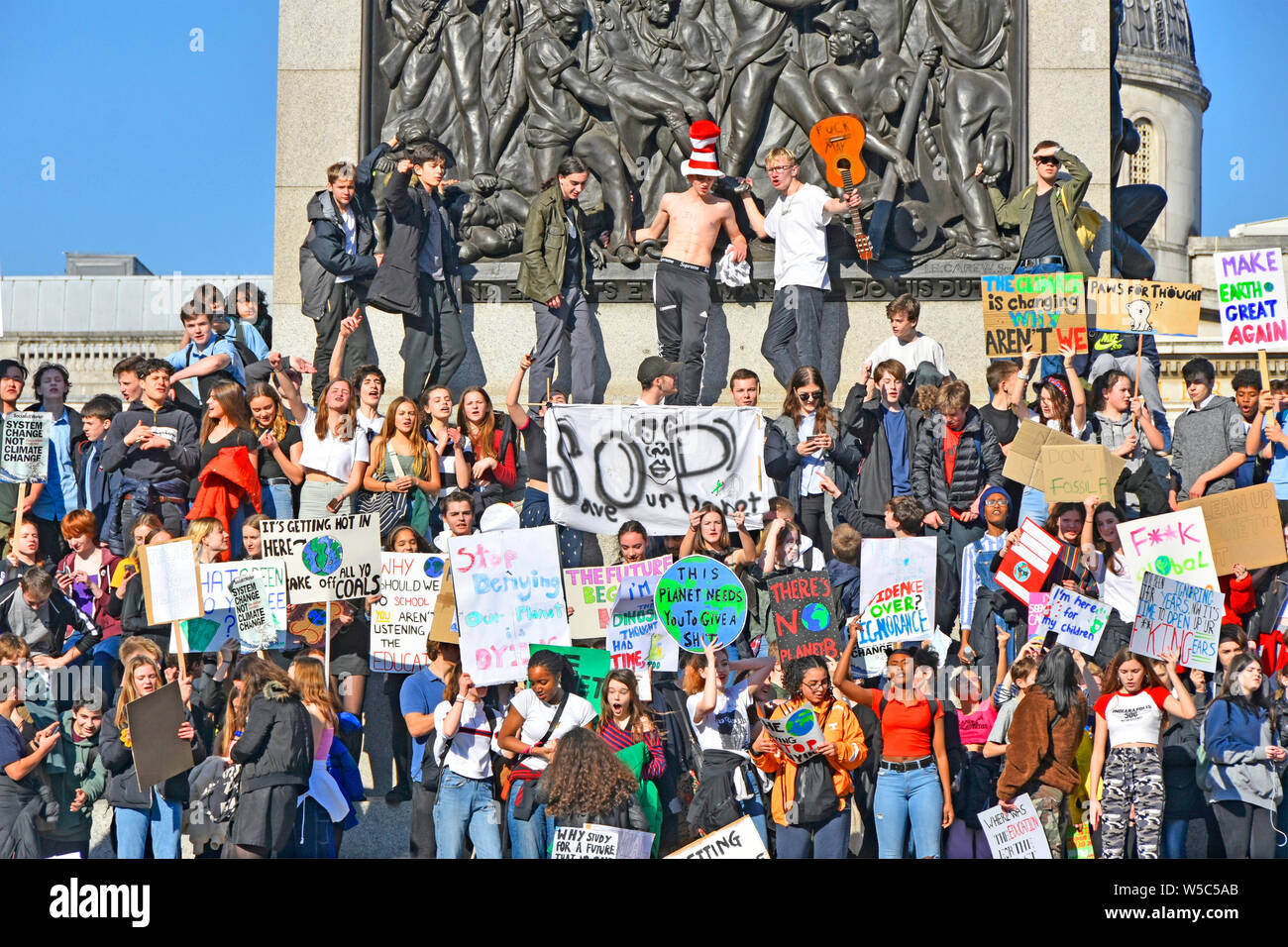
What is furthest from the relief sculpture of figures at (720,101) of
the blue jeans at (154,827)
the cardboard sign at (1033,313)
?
the blue jeans at (154,827)

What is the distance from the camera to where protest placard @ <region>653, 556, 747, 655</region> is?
1194 cm

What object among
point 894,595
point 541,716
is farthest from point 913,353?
point 541,716

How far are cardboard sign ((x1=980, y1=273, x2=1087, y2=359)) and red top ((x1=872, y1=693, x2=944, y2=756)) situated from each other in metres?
3.81

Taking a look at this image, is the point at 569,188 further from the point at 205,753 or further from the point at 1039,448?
the point at 205,753

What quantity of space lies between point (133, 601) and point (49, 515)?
164 centimetres

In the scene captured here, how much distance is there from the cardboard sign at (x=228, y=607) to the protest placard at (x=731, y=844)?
A: 10.1ft

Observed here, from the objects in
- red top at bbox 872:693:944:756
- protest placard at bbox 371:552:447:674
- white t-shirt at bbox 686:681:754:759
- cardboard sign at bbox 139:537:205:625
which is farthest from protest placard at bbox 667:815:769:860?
cardboard sign at bbox 139:537:205:625

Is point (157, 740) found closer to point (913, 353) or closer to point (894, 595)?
point (894, 595)

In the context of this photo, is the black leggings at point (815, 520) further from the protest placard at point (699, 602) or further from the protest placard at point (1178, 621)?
the protest placard at point (1178, 621)

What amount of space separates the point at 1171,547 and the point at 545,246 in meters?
5.47

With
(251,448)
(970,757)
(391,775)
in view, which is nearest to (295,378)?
(251,448)

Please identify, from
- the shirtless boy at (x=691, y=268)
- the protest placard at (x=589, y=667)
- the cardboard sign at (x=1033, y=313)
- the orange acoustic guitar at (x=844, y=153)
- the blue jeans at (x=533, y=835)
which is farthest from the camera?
the orange acoustic guitar at (x=844, y=153)

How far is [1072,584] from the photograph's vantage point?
480 inches

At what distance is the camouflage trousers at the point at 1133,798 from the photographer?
11.4 meters
